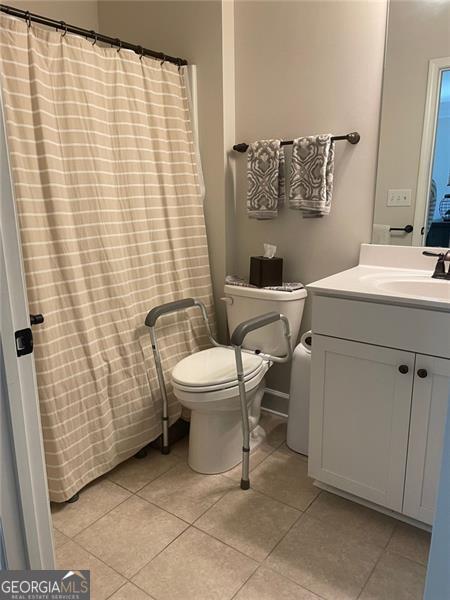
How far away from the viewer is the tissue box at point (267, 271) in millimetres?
2004

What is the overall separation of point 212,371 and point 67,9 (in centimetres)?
197

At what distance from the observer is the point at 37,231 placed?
4.91ft

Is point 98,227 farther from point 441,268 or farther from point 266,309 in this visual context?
point 441,268

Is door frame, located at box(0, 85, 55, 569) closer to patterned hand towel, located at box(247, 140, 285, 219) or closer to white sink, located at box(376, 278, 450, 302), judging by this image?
white sink, located at box(376, 278, 450, 302)

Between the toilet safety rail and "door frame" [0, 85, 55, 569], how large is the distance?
813mm

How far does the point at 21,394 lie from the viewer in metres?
0.92

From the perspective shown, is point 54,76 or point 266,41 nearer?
point 54,76

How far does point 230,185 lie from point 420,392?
1.36m

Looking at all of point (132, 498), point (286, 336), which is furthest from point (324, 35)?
point (132, 498)

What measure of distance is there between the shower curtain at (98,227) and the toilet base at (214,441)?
0.25 metres

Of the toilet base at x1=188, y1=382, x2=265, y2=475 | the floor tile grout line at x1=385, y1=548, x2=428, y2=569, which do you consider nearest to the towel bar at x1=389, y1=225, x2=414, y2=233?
the toilet base at x1=188, y1=382, x2=265, y2=475

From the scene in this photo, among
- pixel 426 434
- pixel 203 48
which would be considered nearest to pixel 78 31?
pixel 203 48

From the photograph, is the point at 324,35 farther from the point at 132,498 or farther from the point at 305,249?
the point at 132,498

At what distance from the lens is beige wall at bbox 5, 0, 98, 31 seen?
6.56 ft
